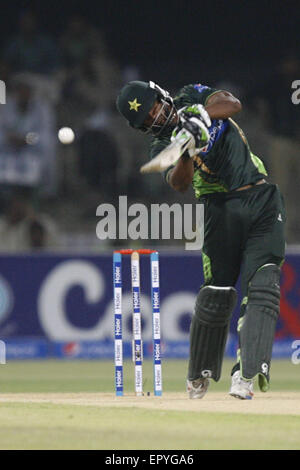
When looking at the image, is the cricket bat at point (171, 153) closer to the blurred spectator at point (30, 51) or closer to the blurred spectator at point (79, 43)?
the blurred spectator at point (30, 51)

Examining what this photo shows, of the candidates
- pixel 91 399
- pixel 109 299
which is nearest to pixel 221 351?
pixel 91 399

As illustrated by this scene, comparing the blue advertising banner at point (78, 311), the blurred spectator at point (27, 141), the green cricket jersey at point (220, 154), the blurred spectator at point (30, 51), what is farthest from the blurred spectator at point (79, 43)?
the green cricket jersey at point (220, 154)

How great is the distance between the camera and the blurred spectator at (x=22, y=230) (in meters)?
13.3

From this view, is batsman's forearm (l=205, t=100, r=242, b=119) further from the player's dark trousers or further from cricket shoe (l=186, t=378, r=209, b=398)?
cricket shoe (l=186, t=378, r=209, b=398)

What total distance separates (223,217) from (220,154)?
15.1 inches

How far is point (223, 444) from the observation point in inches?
190

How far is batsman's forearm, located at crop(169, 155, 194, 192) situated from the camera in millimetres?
6199

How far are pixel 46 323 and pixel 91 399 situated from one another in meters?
5.84

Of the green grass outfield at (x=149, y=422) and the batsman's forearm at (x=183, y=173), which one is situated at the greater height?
the batsman's forearm at (x=183, y=173)

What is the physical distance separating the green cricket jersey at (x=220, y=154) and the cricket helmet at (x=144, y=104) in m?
0.11

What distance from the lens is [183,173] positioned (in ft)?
20.4

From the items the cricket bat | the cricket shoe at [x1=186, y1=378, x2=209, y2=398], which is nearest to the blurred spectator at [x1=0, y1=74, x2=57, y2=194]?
the cricket shoe at [x1=186, y1=378, x2=209, y2=398]

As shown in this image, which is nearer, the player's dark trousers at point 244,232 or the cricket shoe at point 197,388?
the player's dark trousers at point 244,232
